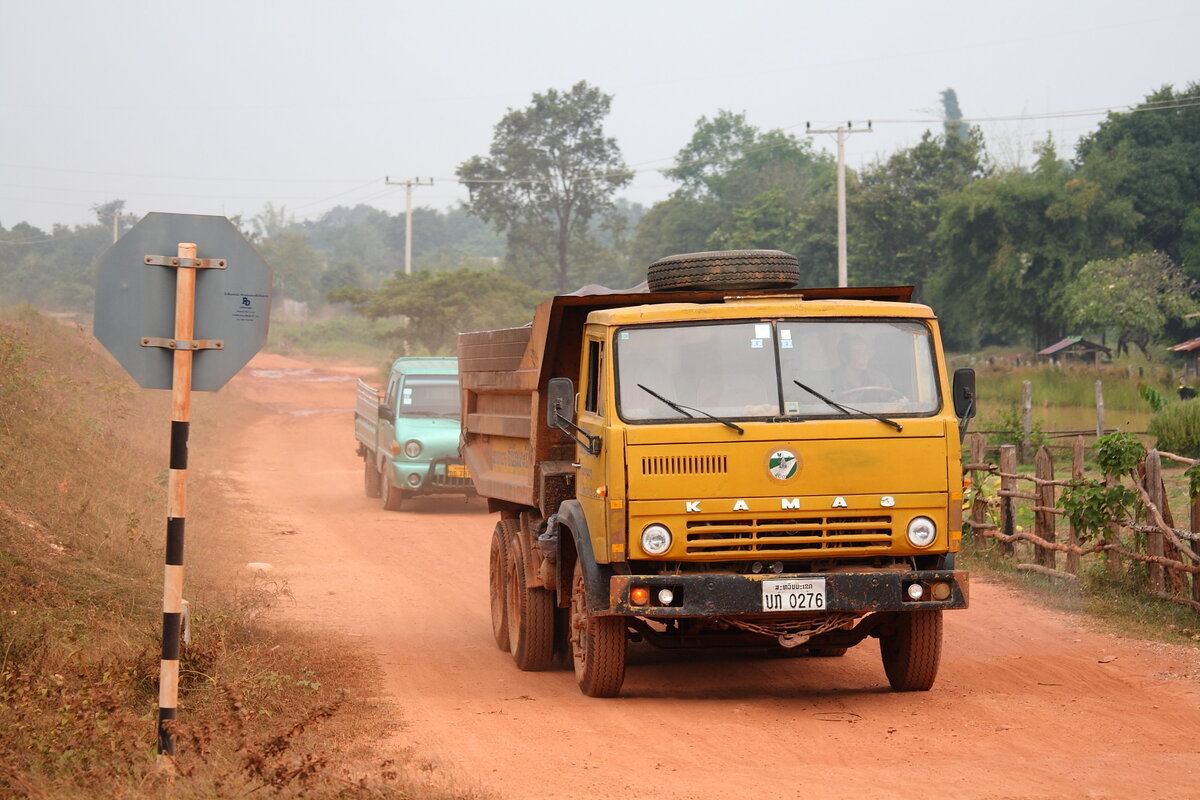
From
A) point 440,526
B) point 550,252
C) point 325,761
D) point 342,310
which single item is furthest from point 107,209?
point 325,761

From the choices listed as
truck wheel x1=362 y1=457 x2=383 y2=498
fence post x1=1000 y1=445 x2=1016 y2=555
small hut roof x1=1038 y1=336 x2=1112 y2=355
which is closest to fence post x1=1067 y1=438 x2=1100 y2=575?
fence post x1=1000 y1=445 x2=1016 y2=555

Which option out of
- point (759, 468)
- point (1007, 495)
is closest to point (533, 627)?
point (759, 468)

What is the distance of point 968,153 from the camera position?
51.6 metres

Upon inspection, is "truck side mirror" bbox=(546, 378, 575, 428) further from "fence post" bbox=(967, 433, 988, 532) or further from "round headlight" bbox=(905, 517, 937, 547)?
"fence post" bbox=(967, 433, 988, 532)

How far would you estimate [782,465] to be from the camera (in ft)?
23.7

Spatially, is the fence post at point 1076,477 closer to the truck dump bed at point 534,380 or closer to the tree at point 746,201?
the truck dump bed at point 534,380

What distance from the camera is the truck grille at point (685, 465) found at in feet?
23.7

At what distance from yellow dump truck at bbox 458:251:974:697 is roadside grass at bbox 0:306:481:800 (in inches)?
64.0

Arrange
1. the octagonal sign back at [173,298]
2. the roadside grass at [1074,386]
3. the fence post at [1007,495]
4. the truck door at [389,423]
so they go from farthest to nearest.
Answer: the roadside grass at [1074,386] → the truck door at [389,423] → the fence post at [1007,495] → the octagonal sign back at [173,298]

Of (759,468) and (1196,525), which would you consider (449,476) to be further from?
(759,468)

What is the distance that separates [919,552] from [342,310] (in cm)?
8545

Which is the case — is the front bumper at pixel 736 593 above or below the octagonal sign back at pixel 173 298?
below

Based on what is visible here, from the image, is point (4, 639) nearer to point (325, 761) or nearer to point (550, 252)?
point (325, 761)

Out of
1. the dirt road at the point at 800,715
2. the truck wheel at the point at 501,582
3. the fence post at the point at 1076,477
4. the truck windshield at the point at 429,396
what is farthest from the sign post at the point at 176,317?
the truck windshield at the point at 429,396
